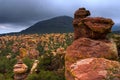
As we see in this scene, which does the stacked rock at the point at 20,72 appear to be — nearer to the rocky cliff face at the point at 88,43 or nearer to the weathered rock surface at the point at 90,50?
the rocky cliff face at the point at 88,43

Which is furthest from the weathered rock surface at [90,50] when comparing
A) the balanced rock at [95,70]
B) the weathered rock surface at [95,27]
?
the balanced rock at [95,70]

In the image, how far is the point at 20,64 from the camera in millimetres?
70500

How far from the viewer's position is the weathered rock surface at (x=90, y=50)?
37.3 meters

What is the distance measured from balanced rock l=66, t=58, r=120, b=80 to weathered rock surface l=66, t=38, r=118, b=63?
8155 millimetres

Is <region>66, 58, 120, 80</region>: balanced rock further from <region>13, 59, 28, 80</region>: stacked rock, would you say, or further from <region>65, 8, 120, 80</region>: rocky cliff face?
<region>13, 59, 28, 80</region>: stacked rock

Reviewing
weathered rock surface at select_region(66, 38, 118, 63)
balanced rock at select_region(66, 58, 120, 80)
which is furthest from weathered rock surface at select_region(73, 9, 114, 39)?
balanced rock at select_region(66, 58, 120, 80)

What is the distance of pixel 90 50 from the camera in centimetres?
3766

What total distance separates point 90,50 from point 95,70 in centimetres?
1120

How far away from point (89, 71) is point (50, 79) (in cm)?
2773

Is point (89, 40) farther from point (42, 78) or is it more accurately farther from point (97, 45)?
point (42, 78)

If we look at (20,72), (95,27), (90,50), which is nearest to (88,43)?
(90,50)

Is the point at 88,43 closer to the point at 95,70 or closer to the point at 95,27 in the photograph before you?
the point at 95,27

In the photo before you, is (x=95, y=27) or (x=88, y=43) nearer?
(x=88, y=43)

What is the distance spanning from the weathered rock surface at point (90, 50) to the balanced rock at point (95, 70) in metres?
8.15
